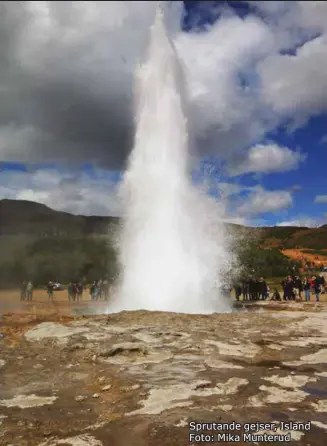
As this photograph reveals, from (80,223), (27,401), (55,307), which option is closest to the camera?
(27,401)

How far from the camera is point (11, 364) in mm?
7406

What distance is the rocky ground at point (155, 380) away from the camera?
14.9ft

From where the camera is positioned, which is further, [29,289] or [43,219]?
[43,219]

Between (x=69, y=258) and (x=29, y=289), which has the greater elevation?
(x=69, y=258)

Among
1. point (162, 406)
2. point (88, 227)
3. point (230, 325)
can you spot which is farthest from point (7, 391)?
point (88, 227)

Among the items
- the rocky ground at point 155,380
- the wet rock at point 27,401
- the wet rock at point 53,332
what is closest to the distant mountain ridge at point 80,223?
the wet rock at point 53,332

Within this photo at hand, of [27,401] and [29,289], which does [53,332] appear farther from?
[29,289]

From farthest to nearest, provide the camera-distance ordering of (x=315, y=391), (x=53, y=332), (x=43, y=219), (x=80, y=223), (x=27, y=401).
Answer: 1. (x=80, y=223)
2. (x=43, y=219)
3. (x=53, y=332)
4. (x=315, y=391)
5. (x=27, y=401)

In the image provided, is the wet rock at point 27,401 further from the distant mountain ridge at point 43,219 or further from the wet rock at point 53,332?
the distant mountain ridge at point 43,219

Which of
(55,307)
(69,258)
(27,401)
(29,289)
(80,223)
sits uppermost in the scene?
(80,223)

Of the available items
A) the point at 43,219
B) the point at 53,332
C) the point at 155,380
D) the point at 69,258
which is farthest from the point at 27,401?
the point at 43,219

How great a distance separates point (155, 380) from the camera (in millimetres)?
6391

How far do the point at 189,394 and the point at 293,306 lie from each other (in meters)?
11.8

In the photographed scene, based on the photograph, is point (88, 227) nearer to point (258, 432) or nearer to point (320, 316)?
point (320, 316)
